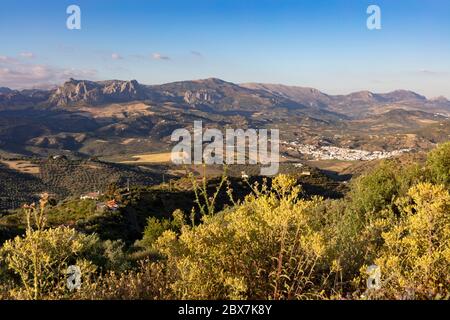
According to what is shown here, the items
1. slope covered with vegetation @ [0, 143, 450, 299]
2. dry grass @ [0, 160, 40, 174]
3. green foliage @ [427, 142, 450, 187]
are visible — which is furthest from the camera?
dry grass @ [0, 160, 40, 174]

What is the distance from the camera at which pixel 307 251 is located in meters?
5.13

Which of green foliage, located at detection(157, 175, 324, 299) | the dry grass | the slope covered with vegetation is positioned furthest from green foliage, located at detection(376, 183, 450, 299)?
the dry grass

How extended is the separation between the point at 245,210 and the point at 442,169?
17455mm

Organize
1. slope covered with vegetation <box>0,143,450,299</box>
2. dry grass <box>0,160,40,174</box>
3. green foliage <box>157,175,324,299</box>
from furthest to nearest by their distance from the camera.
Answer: dry grass <box>0,160,40,174</box> < green foliage <box>157,175,324,299</box> < slope covered with vegetation <box>0,143,450,299</box>

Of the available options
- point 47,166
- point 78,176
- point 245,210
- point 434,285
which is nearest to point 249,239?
point 245,210

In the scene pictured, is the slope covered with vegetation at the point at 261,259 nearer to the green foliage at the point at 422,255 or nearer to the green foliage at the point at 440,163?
the green foliage at the point at 422,255

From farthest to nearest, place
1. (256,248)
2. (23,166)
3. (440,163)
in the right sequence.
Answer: (23,166) < (440,163) < (256,248)

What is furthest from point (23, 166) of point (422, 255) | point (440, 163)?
point (422, 255)

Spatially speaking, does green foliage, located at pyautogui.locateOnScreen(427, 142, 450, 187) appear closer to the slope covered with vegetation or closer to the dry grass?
the slope covered with vegetation

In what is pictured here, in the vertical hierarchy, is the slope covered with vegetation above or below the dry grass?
above

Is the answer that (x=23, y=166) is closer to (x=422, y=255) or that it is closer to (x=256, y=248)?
(x=256, y=248)

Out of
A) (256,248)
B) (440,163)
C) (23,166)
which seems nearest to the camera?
(256,248)

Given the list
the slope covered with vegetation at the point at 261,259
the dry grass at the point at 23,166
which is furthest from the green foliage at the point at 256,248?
the dry grass at the point at 23,166
